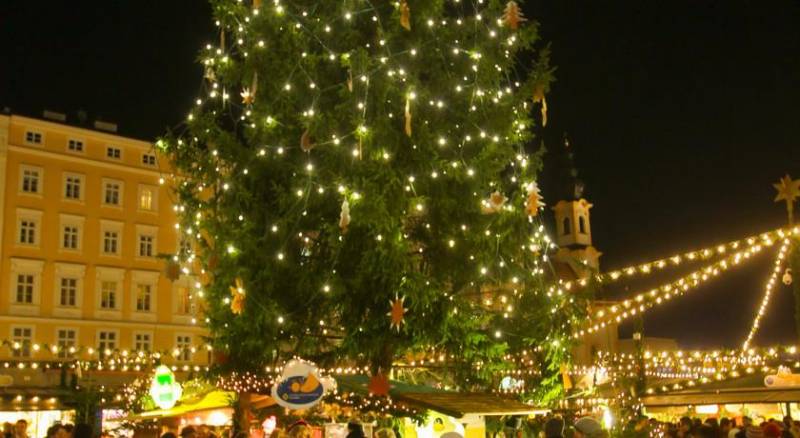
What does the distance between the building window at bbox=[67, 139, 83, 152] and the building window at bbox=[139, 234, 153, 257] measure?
5181 millimetres

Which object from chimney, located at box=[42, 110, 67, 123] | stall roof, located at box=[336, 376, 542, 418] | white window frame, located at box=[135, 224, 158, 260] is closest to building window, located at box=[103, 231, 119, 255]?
white window frame, located at box=[135, 224, 158, 260]

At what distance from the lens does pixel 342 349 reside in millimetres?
14789

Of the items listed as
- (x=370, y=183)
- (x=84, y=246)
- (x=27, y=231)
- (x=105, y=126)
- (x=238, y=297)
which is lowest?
(x=238, y=297)

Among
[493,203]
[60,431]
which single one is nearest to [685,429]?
[493,203]

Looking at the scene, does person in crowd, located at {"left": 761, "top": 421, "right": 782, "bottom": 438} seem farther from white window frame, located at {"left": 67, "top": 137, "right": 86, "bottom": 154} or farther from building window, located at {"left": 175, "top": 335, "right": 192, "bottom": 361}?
white window frame, located at {"left": 67, "top": 137, "right": 86, "bottom": 154}

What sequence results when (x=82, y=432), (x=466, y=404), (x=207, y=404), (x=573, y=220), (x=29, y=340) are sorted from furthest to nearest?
1. (x=573, y=220)
2. (x=29, y=340)
3. (x=207, y=404)
4. (x=466, y=404)
5. (x=82, y=432)

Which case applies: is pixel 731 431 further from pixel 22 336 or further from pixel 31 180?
pixel 31 180

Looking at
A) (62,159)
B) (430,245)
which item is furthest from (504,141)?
(62,159)

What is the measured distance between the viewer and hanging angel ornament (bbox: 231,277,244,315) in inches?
531

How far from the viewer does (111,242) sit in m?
42.8

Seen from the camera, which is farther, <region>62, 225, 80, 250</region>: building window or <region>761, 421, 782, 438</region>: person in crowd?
<region>62, 225, 80, 250</region>: building window

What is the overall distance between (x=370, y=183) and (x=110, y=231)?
32.2 meters

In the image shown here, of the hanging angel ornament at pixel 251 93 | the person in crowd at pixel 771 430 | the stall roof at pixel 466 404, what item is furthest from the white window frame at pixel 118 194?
the person in crowd at pixel 771 430

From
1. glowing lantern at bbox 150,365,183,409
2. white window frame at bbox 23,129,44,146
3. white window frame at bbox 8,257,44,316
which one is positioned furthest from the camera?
white window frame at bbox 23,129,44,146
